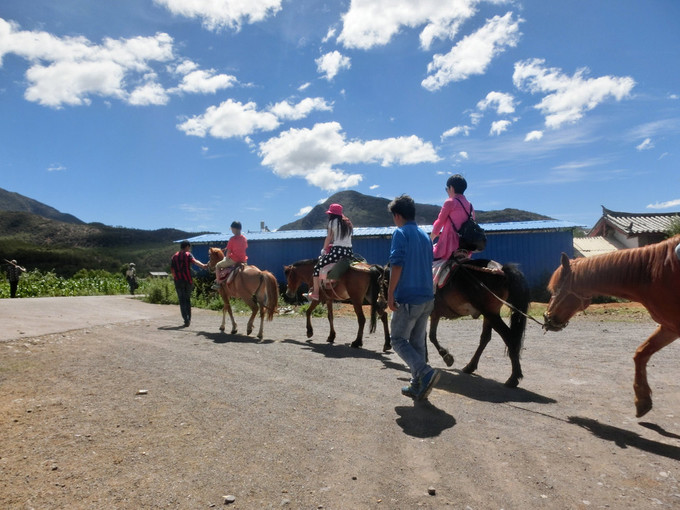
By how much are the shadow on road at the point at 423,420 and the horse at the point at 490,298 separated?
4.90ft

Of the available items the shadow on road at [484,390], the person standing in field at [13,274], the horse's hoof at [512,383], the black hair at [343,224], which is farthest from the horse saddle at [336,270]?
the person standing in field at [13,274]

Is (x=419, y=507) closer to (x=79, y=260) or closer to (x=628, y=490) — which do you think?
(x=628, y=490)

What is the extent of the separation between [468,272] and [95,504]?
4.74 metres

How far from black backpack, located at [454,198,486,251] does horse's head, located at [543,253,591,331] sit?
1.23 m

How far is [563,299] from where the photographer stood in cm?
479

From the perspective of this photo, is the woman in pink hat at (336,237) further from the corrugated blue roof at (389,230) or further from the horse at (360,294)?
the corrugated blue roof at (389,230)

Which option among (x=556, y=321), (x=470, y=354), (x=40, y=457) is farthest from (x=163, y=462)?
(x=470, y=354)

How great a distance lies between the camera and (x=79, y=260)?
4150 centimetres

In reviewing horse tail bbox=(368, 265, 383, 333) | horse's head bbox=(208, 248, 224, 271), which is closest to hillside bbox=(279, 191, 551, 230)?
horse's head bbox=(208, 248, 224, 271)

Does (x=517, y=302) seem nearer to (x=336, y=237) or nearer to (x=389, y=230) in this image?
(x=336, y=237)


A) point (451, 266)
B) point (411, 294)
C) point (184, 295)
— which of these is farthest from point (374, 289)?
point (184, 295)

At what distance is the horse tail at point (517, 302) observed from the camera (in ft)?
18.2

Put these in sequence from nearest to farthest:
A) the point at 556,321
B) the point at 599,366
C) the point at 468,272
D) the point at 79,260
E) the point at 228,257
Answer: the point at 556,321, the point at 468,272, the point at 599,366, the point at 228,257, the point at 79,260

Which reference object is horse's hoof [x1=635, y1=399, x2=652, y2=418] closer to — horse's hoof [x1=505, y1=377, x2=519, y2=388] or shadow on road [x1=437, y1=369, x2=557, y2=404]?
shadow on road [x1=437, y1=369, x2=557, y2=404]
